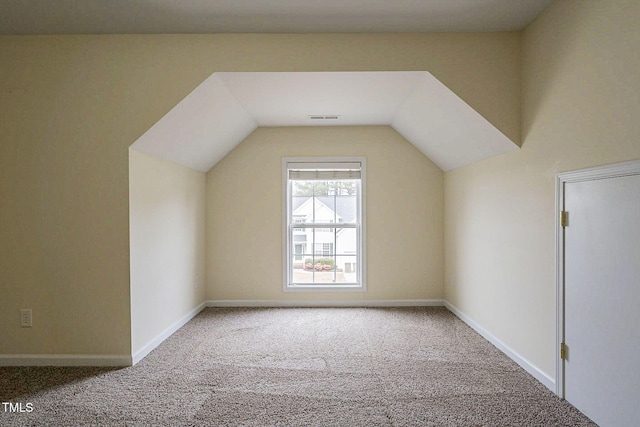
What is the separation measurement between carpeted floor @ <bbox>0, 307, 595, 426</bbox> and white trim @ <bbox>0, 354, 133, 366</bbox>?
0.09 m

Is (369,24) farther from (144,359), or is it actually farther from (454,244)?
(144,359)

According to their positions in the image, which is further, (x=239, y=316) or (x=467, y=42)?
(x=239, y=316)

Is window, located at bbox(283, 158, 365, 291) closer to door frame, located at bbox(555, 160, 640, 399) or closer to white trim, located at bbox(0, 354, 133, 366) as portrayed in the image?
white trim, located at bbox(0, 354, 133, 366)

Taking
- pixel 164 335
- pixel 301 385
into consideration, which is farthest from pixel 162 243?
pixel 301 385

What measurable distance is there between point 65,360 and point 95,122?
6.48 feet

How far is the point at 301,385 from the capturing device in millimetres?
2793

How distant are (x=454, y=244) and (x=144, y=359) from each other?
3584mm

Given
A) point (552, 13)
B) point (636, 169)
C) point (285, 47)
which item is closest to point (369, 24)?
point (285, 47)

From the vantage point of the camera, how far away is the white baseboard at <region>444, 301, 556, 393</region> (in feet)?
8.97

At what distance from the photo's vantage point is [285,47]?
3.19m

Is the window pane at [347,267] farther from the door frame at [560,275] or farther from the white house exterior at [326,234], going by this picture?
the door frame at [560,275]

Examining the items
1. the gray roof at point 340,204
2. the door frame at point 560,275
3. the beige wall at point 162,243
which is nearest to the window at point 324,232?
the gray roof at point 340,204

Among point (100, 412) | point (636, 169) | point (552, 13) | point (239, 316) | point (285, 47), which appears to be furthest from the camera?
point (239, 316)

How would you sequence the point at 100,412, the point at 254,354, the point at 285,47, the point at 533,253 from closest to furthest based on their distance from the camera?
the point at 100,412
the point at 533,253
the point at 285,47
the point at 254,354
